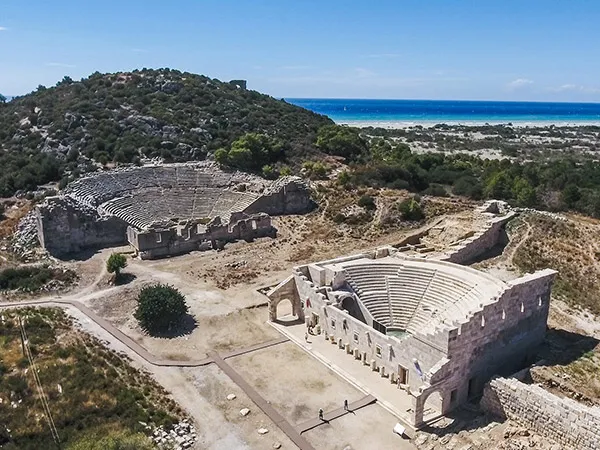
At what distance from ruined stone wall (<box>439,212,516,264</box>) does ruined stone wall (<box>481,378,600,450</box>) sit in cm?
1322

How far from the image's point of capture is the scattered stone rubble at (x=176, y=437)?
869 inches

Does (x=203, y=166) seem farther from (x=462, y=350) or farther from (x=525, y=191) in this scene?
(x=462, y=350)

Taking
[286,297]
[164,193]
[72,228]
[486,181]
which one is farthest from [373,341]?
[486,181]

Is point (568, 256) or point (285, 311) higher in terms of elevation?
point (568, 256)

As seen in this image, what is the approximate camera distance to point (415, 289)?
31859 millimetres

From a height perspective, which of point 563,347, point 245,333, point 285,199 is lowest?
point 245,333

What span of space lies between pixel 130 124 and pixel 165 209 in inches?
982

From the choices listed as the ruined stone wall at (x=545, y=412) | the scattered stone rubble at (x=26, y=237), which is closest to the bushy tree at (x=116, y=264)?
the scattered stone rubble at (x=26, y=237)

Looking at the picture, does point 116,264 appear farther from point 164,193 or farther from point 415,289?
point 415,289

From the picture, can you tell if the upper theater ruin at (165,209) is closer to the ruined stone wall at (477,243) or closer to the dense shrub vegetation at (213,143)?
the dense shrub vegetation at (213,143)

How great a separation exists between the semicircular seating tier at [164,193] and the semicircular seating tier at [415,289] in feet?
69.3

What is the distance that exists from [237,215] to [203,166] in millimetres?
14348

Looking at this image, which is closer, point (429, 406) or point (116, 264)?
point (429, 406)

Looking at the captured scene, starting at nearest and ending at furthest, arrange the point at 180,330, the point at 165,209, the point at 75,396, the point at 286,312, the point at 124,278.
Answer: the point at 75,396 → the point at 180,330 → the point at 286,312 → the point at 124,278 → the point at 165,209
